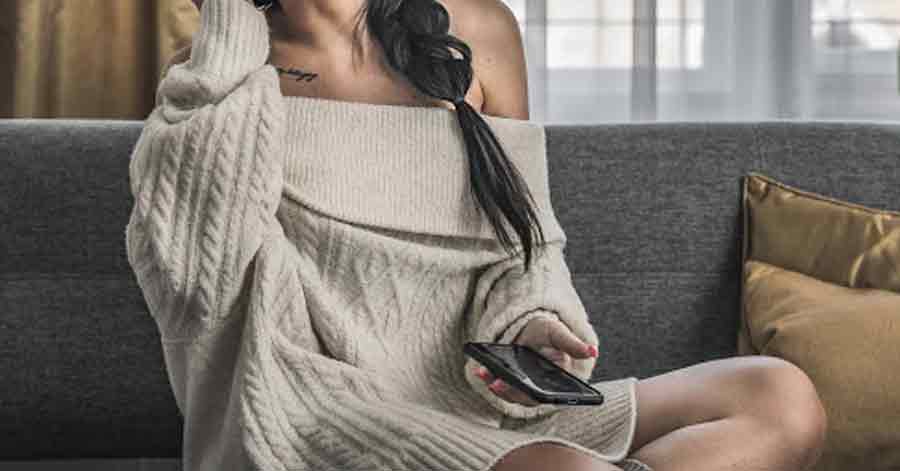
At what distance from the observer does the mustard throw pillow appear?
1.75 meters

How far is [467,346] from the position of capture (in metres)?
1.45

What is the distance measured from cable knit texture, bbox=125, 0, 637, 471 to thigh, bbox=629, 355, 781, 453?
2 centimetres

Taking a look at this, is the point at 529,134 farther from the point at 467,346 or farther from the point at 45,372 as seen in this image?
the point at 45,372

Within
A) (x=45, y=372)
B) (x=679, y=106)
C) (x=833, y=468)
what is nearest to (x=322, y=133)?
(x=45, y=372)

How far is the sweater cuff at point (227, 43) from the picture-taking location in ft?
5.08

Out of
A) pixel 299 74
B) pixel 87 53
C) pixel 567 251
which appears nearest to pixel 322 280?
pixel 299 74

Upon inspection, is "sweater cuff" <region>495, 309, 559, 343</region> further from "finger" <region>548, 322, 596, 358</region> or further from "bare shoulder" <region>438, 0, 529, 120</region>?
"bare shoulder" <region>438, 0, 529, 120</region>

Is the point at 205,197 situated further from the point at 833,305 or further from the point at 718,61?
the point at 718,61

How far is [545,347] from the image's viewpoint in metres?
1.51

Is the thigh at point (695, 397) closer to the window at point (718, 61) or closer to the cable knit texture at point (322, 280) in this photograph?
the cable knit texture at point (322, 280)

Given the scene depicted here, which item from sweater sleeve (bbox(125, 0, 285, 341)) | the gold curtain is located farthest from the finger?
the gold curtain

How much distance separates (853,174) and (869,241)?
16 centimetres

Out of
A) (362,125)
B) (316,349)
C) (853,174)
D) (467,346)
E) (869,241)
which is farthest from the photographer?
(853,174)

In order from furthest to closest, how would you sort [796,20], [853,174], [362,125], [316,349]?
[796,20]
[853,174]
[362,125]
[316,349]
